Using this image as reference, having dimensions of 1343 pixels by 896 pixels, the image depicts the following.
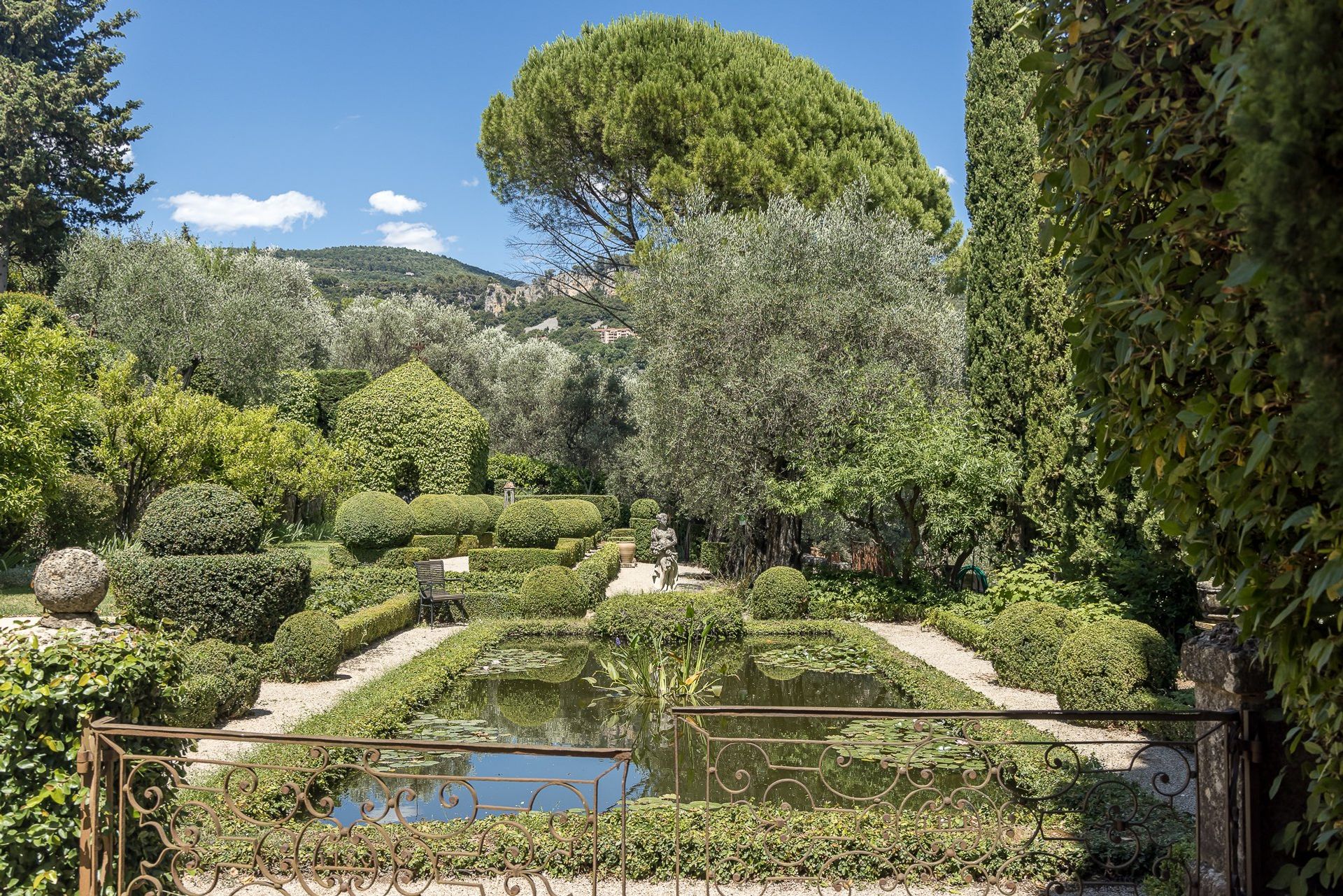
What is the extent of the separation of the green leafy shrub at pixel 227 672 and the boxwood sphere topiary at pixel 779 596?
26.2 ft

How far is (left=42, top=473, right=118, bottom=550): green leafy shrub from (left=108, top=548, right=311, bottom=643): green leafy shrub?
7133mm

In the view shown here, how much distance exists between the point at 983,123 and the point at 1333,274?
47.0ft

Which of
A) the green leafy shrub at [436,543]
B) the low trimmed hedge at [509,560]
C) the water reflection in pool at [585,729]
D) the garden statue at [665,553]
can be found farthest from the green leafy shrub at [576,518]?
the water reflection in pool at [585,729]

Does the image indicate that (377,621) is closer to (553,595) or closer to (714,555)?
(553,595)

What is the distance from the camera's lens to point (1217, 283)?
213 centimetres

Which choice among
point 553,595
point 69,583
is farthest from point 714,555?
point 69,583

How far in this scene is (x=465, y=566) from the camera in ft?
66.7

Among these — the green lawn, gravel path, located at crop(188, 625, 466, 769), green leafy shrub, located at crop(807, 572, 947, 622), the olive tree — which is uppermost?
the olive tree

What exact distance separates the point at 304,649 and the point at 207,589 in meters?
1.28

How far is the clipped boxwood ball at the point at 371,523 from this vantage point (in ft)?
59.2

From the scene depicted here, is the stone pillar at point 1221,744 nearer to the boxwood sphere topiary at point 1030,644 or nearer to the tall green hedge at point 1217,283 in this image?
the tall green hedge at point 1217,283

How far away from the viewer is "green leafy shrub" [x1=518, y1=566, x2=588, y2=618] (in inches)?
579

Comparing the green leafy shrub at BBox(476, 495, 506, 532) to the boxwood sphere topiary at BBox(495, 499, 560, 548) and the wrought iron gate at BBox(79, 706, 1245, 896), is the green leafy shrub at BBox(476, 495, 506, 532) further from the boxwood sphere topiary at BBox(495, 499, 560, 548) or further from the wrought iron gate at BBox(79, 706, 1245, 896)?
the wrought iron gate at BBox(79, 706, 1245, 896)

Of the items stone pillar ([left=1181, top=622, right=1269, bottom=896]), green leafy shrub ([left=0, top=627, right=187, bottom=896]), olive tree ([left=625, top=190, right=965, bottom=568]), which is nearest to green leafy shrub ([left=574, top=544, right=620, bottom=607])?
olive tree ([left=625, top=190, right=965, bottom=568])
